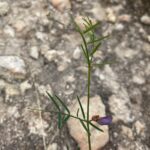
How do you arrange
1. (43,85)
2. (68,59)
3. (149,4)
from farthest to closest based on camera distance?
(149,4), (68,59), (43,85)

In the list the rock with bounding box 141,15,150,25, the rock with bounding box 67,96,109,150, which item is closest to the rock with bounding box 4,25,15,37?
the rock with bounding box 67,96,109,150

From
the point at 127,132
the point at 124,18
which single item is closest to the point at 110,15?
the point at 124,18

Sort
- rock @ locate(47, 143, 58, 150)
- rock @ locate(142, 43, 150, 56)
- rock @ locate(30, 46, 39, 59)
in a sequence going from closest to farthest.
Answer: rock @ locate(47, 143, 58, 150) → rock @ locate(30, 46, 39, 59) → rock @ locate(142, 43, 150, 56)

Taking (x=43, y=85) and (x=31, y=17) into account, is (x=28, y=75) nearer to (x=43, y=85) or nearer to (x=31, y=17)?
(x=43, y=85)

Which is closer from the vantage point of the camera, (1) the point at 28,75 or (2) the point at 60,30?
(1) the point at 28,75

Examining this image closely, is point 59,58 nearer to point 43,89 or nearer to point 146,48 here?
point 43,89

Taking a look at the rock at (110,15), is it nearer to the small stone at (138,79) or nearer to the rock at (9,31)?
the small stone at (138,79)

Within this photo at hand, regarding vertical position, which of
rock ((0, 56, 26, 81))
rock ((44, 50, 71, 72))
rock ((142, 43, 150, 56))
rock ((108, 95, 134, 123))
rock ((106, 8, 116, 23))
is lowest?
rock ((108, 95, 134, 123))

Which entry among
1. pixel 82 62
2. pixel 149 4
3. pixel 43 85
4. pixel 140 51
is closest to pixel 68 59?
pixel 82 62

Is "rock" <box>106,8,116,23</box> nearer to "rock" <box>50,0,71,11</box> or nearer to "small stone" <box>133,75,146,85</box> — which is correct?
"rock" <box>50,0,71,11</box>
